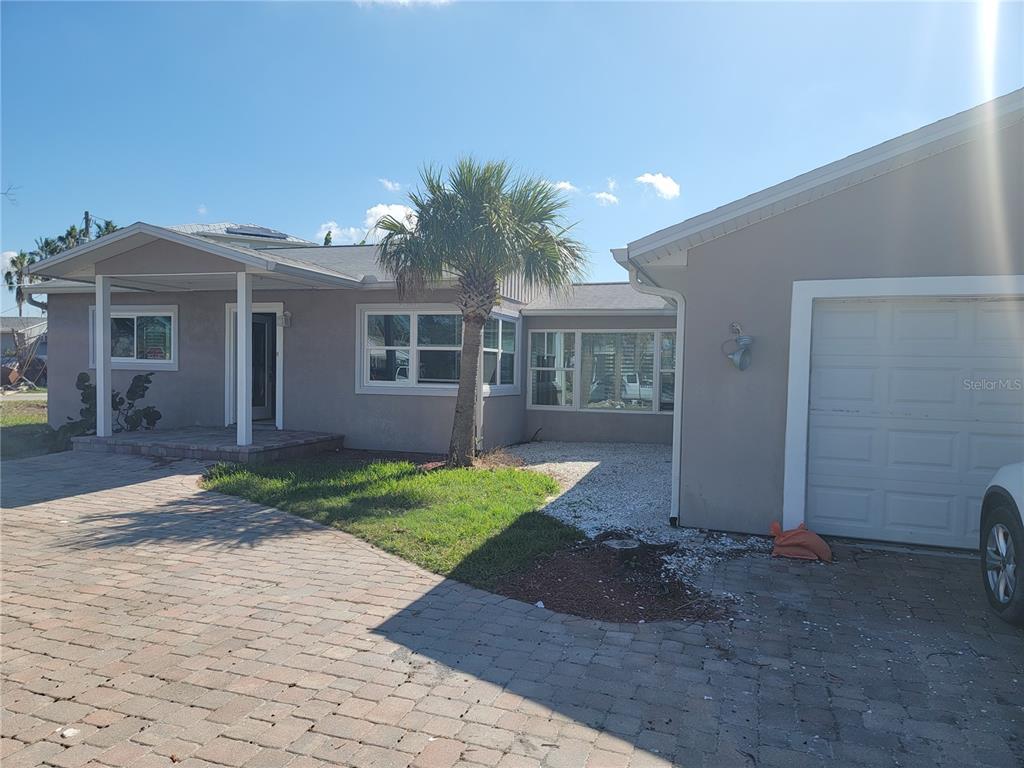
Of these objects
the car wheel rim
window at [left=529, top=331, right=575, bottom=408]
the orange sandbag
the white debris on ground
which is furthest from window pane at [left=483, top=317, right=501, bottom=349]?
the car wheel rim

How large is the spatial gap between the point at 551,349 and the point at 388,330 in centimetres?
374

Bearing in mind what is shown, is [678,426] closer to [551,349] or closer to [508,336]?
[508,336]

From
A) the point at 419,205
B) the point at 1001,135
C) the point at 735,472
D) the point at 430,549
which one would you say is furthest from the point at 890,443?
the point at 419,205

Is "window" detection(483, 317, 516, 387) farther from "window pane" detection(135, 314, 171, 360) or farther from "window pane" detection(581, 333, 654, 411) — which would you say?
"window pane" detection(135, 314, 171, 360)

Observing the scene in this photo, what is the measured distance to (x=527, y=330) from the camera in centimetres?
1423

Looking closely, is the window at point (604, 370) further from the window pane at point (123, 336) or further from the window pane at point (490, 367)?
the window pane at point (123, 336)

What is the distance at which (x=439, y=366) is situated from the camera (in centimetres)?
1187

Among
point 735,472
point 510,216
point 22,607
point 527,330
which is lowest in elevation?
point 22,607

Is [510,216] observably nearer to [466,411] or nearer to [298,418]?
[466,411]

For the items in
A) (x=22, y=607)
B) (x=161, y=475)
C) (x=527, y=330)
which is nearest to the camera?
(x=22, y=607)

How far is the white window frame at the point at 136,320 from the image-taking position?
44.6 feet

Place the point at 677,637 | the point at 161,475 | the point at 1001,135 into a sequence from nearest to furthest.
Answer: the point at 677,637 < the point at 1001,135 < the point at 161,475

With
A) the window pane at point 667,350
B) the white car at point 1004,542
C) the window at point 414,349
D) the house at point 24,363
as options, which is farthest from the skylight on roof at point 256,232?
the house at point 24,363

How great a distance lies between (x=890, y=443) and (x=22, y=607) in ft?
24.3
